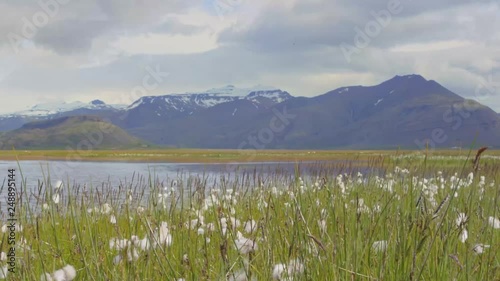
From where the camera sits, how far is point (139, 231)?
238 inches

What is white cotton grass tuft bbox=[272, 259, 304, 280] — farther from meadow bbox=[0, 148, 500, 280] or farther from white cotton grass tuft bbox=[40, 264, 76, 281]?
white cotton grass tuft bbox=[40, 264, 76, 281]

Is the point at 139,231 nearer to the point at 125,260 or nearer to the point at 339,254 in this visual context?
the point at 125,260

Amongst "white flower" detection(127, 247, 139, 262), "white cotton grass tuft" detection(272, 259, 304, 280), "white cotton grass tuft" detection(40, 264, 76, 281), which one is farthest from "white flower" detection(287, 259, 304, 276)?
"white cotton grass tuft" detection(40, 264, 76, 281)

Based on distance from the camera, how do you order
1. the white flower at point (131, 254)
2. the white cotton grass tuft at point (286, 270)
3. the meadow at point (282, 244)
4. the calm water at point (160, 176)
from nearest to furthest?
1. the white cotton grass tuft at point (286, 270)
2. the meadow at point (282, 244)
3. the white flower at point (131, 254)
4. the calm water at point (160, 176)

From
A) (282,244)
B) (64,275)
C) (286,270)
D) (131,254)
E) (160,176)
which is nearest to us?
(286,270)

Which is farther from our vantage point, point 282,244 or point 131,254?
point 282,244

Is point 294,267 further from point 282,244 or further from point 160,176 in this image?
point 160,176

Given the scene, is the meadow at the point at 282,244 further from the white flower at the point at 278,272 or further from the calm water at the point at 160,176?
the calm water at the point at 160,176

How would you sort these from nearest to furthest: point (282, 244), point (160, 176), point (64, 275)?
point (64, 275) < point (282, 244) < point (160, 176)

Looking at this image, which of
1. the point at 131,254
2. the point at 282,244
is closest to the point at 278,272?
the point at 131,254

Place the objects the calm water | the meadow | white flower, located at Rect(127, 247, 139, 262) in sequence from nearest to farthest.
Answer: the meadow, white flower, located at Rect(127, 247, 139, 262), the calm water

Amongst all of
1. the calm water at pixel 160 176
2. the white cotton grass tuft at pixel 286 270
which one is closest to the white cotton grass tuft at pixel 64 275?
the calm water at pixel 160 176

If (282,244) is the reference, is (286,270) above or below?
above

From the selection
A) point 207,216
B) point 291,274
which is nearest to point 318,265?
point 291,274
